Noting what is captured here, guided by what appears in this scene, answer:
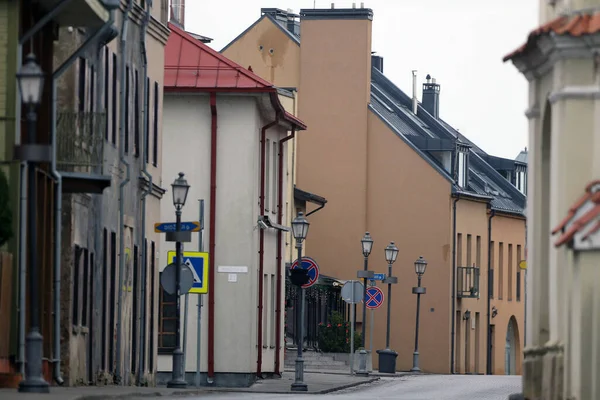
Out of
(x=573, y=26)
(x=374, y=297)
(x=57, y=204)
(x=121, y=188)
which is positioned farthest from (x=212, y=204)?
(x=573, y=26)

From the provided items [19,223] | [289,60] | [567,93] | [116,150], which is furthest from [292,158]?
[567,93]

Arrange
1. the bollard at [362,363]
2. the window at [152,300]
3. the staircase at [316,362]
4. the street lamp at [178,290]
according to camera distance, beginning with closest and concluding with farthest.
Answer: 1. the street lamp at [178,290]
2. the window at [152,300]
3. the bollard at [362,363]
4. the staircase at [316,362]

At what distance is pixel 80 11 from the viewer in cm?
2544

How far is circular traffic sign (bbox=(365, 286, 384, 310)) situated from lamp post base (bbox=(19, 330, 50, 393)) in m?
29.5

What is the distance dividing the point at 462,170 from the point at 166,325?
3029cm

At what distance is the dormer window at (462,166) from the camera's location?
68812mm

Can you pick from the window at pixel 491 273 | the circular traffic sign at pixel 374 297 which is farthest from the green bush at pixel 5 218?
the window at pixel 491 273

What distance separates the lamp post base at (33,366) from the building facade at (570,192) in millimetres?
5765

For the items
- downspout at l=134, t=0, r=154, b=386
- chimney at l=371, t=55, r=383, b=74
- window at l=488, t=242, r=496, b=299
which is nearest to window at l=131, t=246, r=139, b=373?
downspout at l=134, t=0, r=154, b=386

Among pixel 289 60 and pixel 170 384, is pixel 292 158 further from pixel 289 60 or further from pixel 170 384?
pixel 170 384

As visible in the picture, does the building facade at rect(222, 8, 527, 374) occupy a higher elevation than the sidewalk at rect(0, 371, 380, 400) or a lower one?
higher

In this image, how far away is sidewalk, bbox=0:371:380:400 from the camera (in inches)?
803

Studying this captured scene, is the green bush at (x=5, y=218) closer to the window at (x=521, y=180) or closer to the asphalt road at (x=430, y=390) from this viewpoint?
the asphalt road at (x=430, y=390)

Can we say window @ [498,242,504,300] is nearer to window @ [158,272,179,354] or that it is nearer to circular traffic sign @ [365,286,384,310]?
circular traffic sign @ [365,286,384,310]
